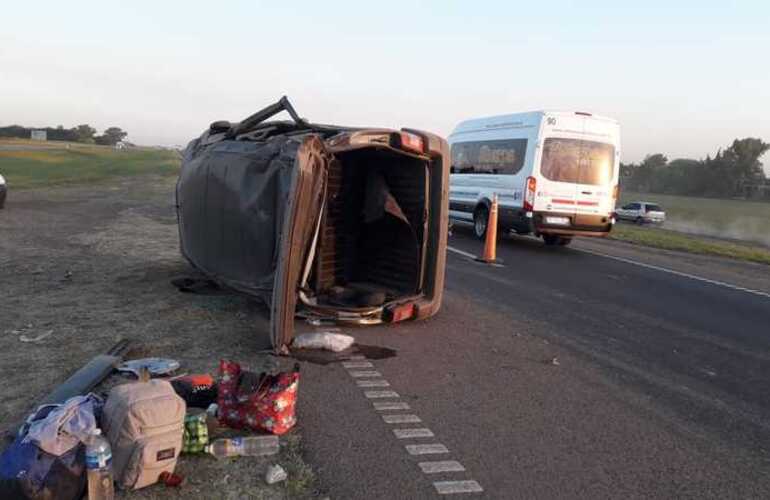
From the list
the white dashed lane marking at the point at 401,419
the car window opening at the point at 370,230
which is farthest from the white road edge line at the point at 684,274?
the white dashed lane marking at the point at 401,419

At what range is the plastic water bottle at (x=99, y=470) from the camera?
2.90m

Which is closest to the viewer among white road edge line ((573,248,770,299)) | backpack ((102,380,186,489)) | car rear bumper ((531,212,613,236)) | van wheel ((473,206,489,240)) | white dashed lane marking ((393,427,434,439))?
backpack ((102,380,186,489))

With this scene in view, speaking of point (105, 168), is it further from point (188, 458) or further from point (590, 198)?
point (188, 458)

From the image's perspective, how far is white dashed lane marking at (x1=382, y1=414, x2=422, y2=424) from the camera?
4129 mm

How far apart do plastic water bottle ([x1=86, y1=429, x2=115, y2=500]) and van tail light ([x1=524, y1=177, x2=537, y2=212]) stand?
37.2 feet

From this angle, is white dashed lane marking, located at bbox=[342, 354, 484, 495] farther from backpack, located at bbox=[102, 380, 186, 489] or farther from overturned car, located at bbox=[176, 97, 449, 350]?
backpack, located at bbox=[102, 380, 186, 489]

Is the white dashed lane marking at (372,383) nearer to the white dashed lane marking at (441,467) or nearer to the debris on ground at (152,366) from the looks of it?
the white dashed lane marking at (441,467)

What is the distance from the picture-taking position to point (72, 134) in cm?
11419

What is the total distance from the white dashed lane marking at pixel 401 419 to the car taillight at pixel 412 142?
2.96 m

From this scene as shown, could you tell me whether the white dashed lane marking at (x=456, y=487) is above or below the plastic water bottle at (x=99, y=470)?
below

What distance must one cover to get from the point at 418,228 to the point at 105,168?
41214 millimetres

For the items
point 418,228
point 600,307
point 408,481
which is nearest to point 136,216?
point 418,228

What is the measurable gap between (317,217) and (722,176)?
367 feet

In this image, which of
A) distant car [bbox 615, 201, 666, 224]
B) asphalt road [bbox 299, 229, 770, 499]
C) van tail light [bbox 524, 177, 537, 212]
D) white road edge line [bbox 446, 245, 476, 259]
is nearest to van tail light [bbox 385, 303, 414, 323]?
asphalt road [bbox 299, 229, 770, 499]
